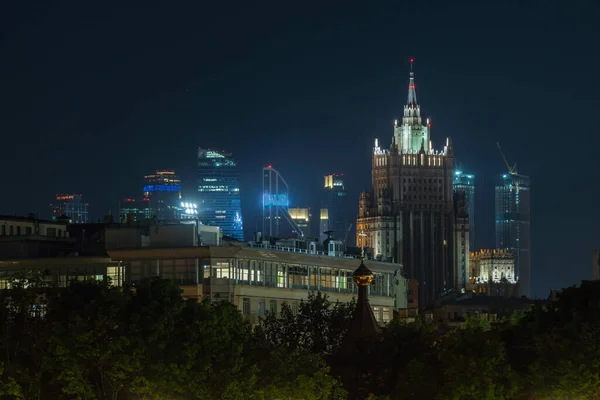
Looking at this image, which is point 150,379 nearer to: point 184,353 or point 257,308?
point 184,353

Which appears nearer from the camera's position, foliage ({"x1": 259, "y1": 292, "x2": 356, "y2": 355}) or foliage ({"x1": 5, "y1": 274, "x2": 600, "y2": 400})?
foliage ({"x1": 5, "y1": 274, "x2": 600, "y2": 400})

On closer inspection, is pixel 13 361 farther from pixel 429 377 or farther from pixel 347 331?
pixel 347 331

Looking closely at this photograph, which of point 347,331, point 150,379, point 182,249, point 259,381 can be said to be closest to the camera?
point 150,379

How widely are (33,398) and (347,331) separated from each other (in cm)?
4187

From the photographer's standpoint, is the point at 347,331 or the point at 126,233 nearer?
the point at 347,331

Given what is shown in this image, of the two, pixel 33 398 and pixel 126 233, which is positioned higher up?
pixel 126 233

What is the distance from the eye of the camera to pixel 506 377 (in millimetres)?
123000

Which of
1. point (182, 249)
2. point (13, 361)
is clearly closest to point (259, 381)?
point (13, 361)

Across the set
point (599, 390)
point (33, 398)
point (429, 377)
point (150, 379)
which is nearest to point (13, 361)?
point (33, 398)

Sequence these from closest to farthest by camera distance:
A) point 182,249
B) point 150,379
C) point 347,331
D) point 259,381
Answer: point 150,379, point 259,381, point 347,331, point 182,249

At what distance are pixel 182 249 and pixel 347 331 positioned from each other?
120 feet

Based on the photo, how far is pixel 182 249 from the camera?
620 ft

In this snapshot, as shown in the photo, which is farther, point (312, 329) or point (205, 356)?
point (312, 329)

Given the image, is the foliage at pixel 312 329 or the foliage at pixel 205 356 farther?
the foliage at pixel 312 329
